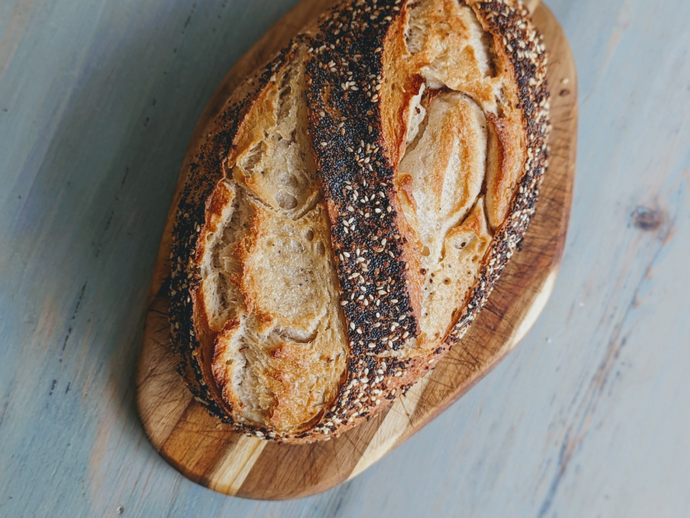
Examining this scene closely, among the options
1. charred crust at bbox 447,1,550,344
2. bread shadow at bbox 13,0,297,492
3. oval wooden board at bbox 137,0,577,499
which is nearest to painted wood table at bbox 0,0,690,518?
bread shadow at bbox 13,0,297,492

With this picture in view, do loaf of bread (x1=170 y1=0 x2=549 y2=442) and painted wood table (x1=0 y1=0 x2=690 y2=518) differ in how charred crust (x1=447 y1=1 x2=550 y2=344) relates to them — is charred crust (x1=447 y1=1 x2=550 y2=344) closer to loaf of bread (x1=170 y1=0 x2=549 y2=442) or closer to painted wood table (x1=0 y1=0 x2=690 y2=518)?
loaf of bread (x1=170 y1=0 x2=549 y2=442)

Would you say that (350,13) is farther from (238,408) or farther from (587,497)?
(587,497)

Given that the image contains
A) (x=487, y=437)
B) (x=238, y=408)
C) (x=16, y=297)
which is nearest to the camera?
(x=238, y=408)

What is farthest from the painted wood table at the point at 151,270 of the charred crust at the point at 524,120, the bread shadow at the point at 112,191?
the charred crust at the point at 524,120

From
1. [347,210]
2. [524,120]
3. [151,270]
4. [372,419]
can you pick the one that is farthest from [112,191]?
[524,120]

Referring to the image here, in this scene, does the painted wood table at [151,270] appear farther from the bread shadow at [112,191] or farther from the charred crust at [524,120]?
the charred crust at [524,120]

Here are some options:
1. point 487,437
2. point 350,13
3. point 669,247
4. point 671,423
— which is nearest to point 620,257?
point 669,247
